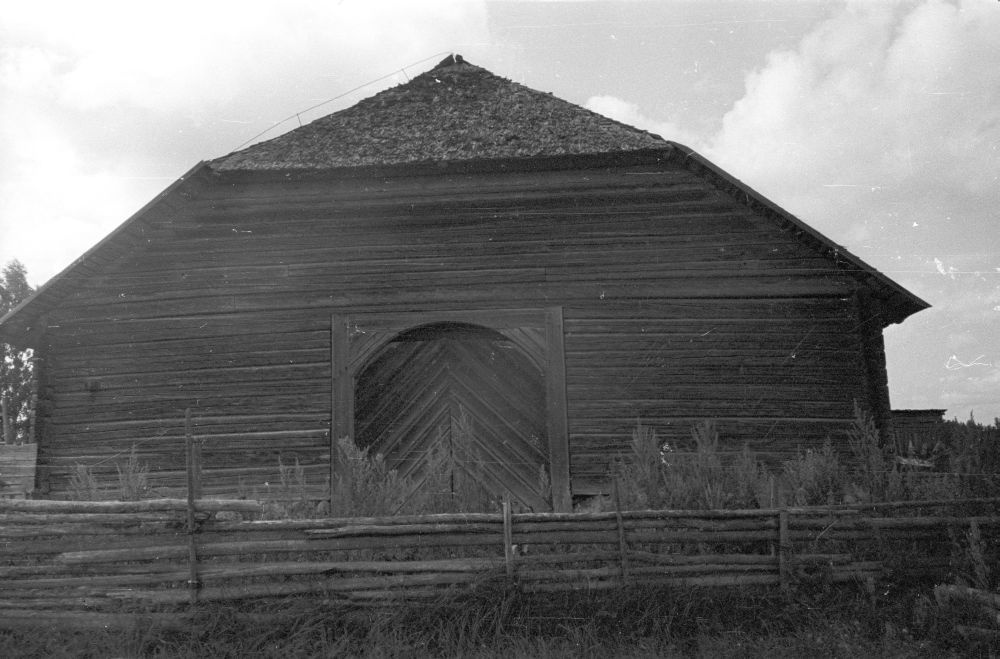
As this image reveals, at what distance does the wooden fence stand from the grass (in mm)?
140

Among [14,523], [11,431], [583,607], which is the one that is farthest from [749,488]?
[11,431]

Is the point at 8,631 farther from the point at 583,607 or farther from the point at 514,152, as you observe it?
the point at 514,152

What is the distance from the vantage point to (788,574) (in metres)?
6.29

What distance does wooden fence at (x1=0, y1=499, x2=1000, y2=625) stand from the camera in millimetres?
6027

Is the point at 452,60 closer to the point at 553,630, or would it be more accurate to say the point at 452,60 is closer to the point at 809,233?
the point at 809,233

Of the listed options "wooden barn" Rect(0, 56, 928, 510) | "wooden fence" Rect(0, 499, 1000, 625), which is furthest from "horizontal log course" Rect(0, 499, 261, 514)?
"wooden barn" Rect(0, 56, 928, 510)

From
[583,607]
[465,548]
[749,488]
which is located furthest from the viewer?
[749,488]

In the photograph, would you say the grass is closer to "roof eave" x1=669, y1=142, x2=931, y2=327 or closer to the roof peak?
"roof eave" x1=669, y1=142, x2=931, y2=327

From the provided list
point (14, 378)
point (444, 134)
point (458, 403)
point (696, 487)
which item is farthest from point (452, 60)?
point (14, 378)

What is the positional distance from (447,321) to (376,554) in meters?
4.84

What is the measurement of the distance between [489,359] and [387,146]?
127 inches

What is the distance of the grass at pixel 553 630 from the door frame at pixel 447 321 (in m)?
4.58

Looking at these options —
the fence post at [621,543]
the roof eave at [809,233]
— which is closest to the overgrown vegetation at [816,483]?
the fence post at [621,543]

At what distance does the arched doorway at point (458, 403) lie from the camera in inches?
424
